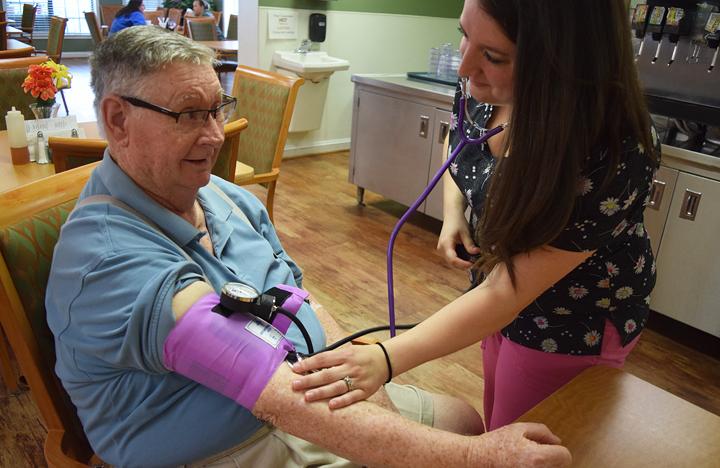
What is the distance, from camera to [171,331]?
888 mm

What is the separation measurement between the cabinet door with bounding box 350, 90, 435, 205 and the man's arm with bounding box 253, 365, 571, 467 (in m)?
2.82

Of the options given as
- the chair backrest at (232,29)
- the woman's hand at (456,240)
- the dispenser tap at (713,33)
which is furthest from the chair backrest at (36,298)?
the chair backrest at (232,29)

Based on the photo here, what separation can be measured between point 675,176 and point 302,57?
→ 3.19 meters

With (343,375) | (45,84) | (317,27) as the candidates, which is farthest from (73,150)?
(317,27)

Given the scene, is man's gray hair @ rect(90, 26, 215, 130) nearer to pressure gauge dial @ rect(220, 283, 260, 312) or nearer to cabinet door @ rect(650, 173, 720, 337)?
pressure gauge dial @ rect(220, 283, 260, 312)

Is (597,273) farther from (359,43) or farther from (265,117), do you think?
(359,43)

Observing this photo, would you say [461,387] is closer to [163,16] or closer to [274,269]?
[274,269]

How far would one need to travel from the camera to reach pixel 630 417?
924 millimetres

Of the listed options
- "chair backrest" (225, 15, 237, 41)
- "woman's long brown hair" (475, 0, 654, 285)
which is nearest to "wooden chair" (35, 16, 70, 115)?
"chair backrest" (225, 15, 237, 41)

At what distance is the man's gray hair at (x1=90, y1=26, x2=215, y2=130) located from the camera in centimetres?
103

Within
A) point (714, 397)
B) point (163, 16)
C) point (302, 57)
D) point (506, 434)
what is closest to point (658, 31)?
point (714, 397)

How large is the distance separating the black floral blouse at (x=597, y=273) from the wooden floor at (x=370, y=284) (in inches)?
48.8

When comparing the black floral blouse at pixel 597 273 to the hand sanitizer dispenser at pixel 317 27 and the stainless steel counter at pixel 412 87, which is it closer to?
the stainless steel counter at pixel 412 87

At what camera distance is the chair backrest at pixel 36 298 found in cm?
101
